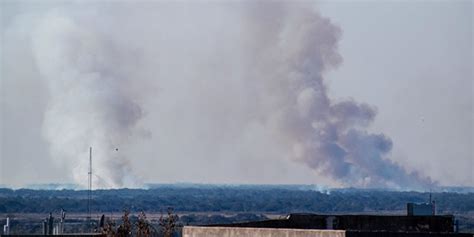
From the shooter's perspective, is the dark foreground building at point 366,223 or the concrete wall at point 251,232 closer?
the concrete wall at point 251,232

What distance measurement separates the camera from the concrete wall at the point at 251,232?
44806 millimetres

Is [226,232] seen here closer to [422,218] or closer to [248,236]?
[248,236]

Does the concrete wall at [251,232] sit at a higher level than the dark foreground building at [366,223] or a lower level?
lower

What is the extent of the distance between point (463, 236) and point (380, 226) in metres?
13.1

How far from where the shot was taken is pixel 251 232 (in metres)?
47.6

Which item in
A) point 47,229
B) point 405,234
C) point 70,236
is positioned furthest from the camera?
point 47,229

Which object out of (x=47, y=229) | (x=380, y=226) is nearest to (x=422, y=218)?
(x=380, y=226)

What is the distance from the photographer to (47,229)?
7700cm

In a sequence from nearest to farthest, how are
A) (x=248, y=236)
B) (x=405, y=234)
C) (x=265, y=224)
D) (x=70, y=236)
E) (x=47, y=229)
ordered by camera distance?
(x=405, y=234), (x=248, y=236), (x=265, y=224), (x=70, y=236), (x=47, y=229)

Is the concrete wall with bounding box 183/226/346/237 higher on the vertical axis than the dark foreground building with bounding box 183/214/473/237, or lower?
lower

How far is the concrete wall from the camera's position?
4481cm

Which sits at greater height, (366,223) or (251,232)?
(366,223)

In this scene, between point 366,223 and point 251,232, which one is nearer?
point 251,232

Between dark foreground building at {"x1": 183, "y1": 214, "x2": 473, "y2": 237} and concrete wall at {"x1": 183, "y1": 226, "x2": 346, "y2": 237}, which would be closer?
concrete wall at {"x1": 183, "y1": 226, "x2": 346, "y2": 237}
